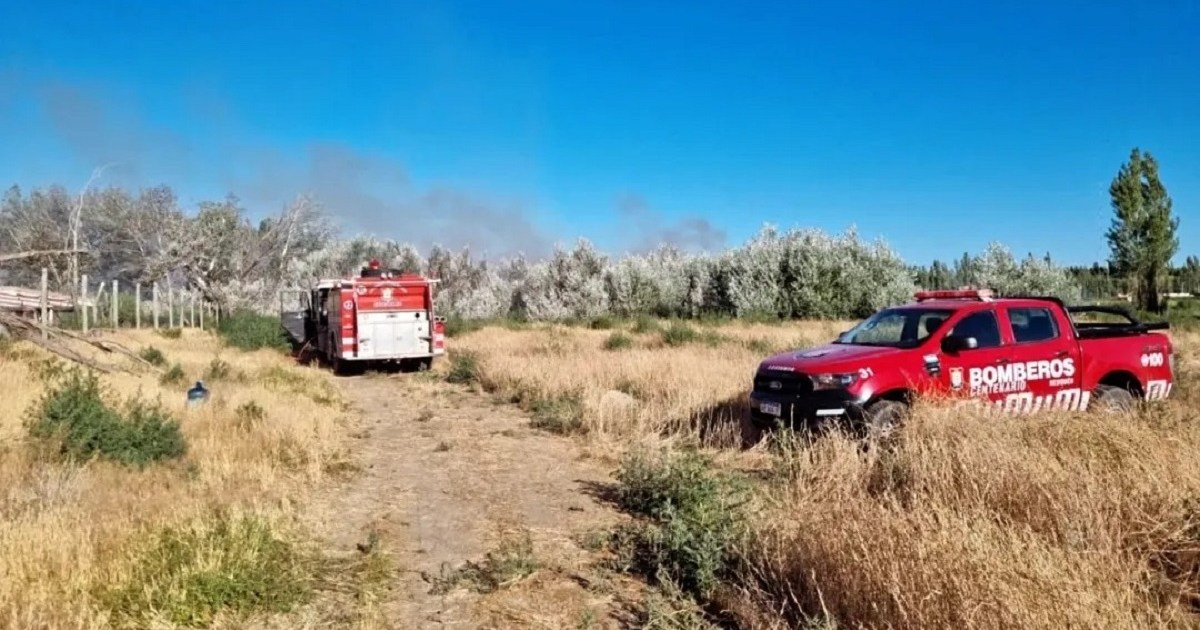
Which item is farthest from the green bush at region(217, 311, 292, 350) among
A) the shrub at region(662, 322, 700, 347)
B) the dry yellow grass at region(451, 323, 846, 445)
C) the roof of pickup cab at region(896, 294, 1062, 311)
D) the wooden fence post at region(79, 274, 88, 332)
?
the roof of pickup cab at region(896, 294, 1062, 311)

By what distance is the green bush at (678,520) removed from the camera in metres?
5.13

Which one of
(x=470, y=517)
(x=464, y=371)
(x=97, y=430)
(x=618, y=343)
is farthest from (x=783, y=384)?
(x=618, y=343)

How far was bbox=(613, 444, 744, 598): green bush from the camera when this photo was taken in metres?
5.13

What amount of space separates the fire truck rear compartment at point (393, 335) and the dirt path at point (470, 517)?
687 cm

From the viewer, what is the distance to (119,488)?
6.71 meters

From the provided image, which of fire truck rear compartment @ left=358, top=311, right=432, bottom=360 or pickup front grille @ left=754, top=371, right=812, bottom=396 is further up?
fire truck rear compartment @ left=358, top=311, right=432, bottom=360

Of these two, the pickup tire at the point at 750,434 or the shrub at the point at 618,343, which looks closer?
the pickup tire at the point at 750,434

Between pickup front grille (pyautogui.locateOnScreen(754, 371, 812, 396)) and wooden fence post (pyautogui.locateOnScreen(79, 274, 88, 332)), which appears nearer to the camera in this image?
pickup front grille (pyautogui.locateOnScreen(754, 371, 812, 396))

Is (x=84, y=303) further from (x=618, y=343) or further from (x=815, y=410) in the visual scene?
(x=815, y=410)

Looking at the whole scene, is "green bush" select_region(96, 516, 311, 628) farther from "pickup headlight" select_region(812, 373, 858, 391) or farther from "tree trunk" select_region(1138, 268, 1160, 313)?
"tree trunk" select_region(1138, 268, 1160, 313)

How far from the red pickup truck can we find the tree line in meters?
23.3

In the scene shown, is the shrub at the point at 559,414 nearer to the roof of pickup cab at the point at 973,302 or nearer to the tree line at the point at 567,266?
the roof of pickup cab at the point at 973,302

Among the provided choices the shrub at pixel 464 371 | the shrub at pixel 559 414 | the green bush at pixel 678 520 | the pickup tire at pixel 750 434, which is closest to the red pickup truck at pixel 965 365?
the pickup tire at pixel 750 434

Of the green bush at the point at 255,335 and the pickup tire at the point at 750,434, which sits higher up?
the green bush at the point at 255,335
